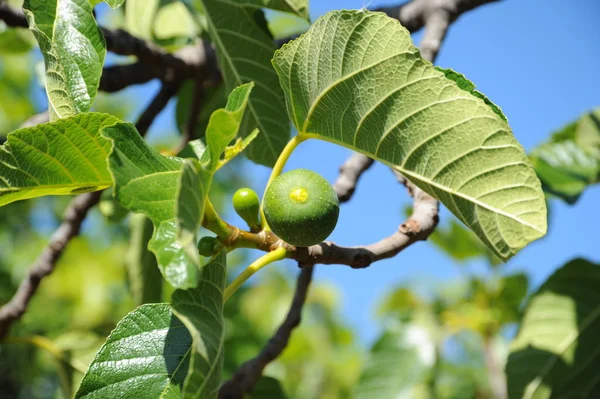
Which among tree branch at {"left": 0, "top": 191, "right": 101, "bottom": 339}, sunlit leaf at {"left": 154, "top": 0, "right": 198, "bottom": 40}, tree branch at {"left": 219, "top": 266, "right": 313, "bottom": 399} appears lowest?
tree branch at {"left": 0, "top": 191, "right": 101, "bottom": 339}

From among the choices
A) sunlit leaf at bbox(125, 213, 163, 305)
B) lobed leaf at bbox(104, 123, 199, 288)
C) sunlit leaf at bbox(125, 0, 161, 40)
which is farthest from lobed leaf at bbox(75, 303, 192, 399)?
sunlit leaf at bbox(125, 0, 161, 40)

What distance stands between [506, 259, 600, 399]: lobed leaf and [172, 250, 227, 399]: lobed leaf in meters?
1.11

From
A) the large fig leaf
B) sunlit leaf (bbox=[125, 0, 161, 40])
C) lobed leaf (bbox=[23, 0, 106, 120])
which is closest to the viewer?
the large fig leaf

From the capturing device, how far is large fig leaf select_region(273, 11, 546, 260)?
3.14 feet

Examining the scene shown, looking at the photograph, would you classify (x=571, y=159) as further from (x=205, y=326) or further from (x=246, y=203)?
(x=205, y=326)

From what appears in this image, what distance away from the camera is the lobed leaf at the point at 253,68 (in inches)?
59.3

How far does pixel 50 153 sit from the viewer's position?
3.22ft

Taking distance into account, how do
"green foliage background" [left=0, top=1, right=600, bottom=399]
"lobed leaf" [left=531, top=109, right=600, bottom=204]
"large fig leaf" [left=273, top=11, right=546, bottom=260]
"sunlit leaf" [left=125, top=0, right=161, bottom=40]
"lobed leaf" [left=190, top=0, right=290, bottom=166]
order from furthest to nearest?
1. "sunlit leaf" [left=125, top=0, right=161, bottom=40]
2. "green foliage background" [left=0, top=1, right=600, bottom=399]
3. "lobed leaf" [left=531, top=109, right=600, bottom=204]
4. "lobed leaf" [left=190, top=0, right=290, bottom=166]
5. "large fig leaf" [left=273, top=11, right=546, bottom=260]

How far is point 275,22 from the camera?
2818 mm

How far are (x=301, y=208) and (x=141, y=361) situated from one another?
0.35 metres

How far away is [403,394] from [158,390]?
1.42 metres

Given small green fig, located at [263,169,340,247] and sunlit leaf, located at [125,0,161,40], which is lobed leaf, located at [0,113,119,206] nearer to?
small green fig, located at [263,169,340,247]

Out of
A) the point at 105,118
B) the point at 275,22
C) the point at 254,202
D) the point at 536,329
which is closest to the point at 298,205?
the point at 254,202

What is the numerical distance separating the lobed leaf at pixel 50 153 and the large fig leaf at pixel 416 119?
0.32 meters
